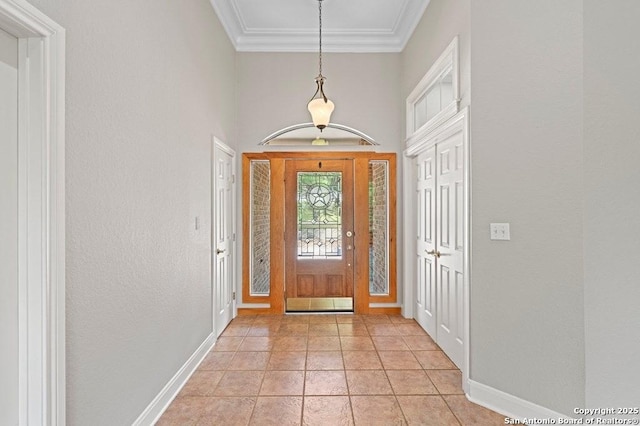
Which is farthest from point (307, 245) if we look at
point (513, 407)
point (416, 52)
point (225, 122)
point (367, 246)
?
point (513, 407)

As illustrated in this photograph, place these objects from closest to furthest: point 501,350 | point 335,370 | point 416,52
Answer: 1. point 501,350
2. point 335,370
3. point 416,52

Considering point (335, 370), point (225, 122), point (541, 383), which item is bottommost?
point (335, 370)

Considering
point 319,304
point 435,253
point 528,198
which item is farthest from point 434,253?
point 319,304

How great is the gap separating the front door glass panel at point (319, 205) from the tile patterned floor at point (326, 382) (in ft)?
3.99

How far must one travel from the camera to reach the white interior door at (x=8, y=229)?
1317 mm

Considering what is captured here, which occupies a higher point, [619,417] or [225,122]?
[225,122]

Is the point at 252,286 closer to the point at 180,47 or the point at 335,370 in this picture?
the point at 335,370

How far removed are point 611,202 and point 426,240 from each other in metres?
2.02

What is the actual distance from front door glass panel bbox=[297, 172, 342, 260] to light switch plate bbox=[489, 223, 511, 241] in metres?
2.47

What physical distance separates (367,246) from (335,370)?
1.92 metres

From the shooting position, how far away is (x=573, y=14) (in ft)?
6.66

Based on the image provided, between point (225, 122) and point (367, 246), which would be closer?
point (225, 122)

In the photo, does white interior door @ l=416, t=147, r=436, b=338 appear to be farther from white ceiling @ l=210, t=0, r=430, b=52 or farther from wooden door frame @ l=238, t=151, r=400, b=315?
white ceiling @ l=210, t=0, r=430, b=52

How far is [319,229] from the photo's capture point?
186 inches
